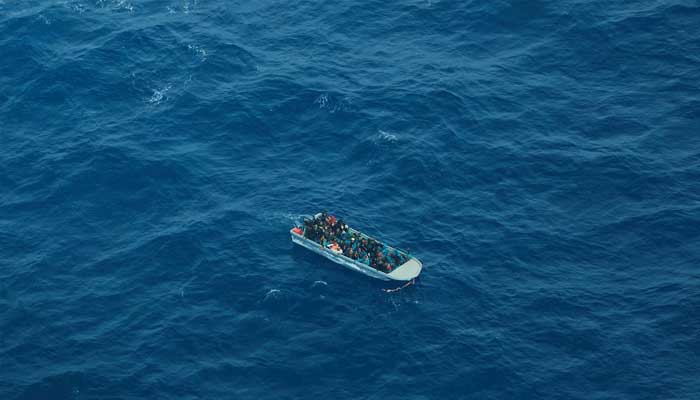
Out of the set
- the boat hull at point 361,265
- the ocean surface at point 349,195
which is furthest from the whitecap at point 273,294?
the boat hull at point 361,265

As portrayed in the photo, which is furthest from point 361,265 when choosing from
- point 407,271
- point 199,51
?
point 199,51

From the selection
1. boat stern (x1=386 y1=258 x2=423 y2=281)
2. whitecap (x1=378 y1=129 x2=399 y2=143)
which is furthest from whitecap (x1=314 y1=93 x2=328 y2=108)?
boat stern (x1=386 y1=258 x2=423 y2=281)

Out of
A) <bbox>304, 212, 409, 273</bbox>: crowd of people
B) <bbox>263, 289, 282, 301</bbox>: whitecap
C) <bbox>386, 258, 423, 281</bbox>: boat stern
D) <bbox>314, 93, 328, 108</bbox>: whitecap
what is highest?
<bbox>314, 93, 328, 108</bbox>: whitecap

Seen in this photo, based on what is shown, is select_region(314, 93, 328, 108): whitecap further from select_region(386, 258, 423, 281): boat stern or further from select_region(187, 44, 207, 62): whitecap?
select_region(386, 258, 423, 281): boat stern

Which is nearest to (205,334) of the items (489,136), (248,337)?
(248,337)

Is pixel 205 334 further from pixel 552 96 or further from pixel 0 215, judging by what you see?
pixel 552 96

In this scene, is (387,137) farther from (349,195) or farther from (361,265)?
(361,265)
